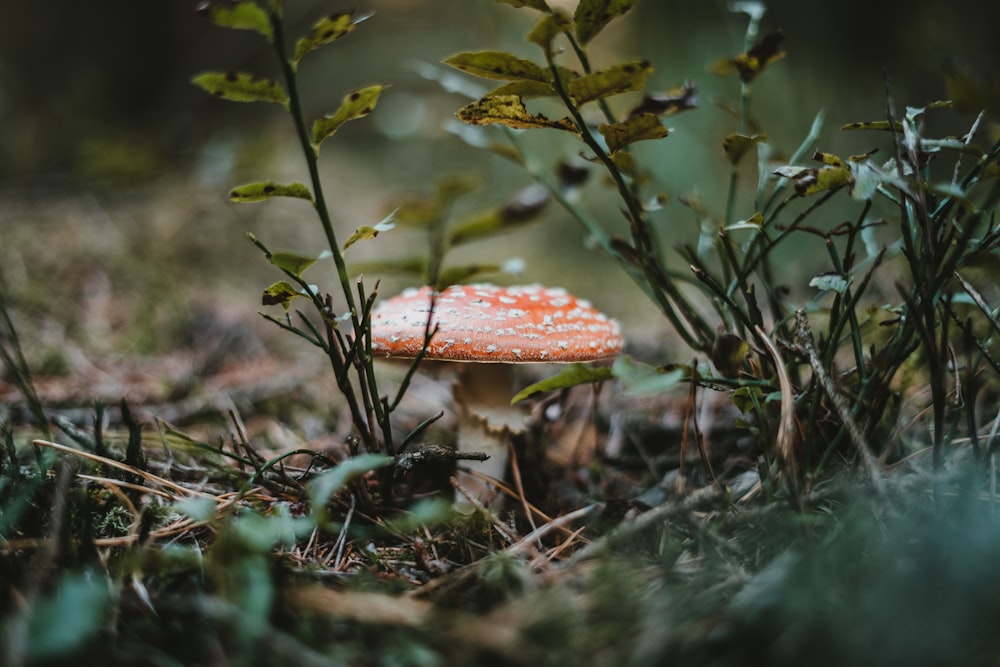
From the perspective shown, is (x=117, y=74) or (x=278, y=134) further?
(x=278, y=134)

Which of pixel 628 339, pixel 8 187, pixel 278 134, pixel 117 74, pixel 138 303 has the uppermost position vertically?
pixel 117 74

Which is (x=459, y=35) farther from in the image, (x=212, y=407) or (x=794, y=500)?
(x=794, y=500)

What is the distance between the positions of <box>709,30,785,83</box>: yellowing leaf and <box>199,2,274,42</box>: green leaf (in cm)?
114

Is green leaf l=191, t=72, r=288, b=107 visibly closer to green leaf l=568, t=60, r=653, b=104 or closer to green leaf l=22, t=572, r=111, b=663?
green leaf l=568, t=60, r=653, b=104

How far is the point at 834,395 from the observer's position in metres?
1.20

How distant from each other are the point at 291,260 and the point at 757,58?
1.26m

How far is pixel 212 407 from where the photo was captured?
2.31 metres

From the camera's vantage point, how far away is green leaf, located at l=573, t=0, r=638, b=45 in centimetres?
117

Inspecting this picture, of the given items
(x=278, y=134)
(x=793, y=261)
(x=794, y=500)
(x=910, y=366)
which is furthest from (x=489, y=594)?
(x=278, y=134)

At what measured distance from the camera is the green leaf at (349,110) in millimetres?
1196

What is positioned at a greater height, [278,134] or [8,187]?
[278,134]

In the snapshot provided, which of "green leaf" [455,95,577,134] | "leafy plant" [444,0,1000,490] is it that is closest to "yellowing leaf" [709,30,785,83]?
"leafy plant" [444,0,1000,490]

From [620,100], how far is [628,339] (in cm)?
433

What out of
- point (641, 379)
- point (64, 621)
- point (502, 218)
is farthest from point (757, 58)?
point (64, 621)
